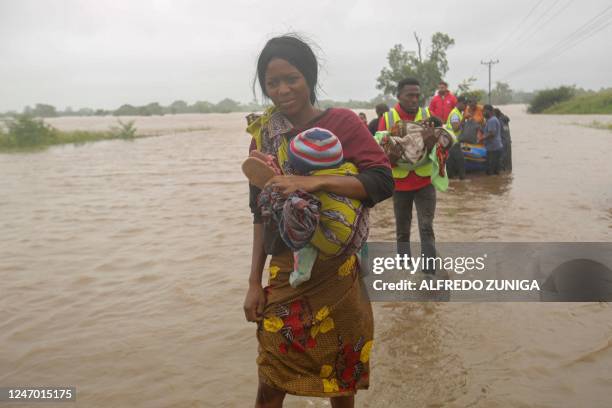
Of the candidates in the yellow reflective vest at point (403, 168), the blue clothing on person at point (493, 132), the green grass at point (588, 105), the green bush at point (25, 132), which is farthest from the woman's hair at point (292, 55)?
the green grass at point (588, 105)

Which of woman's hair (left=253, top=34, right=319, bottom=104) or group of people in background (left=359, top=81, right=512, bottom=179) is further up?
woman's hair (left=253, top=34, right=319, bottom=104)

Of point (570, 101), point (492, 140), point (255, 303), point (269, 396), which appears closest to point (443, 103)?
point (492, 140)

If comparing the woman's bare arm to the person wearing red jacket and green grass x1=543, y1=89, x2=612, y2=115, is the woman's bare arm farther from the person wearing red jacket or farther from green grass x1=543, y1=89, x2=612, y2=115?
green grass x1=543, y1=89, x2=612, y2=115

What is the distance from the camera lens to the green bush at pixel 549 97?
5616 cm

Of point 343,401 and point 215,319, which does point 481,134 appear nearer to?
point 215,319

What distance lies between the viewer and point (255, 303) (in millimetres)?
1988

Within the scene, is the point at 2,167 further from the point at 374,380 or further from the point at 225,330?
the point at 374,380

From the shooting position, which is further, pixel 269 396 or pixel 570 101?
pixel 570 101

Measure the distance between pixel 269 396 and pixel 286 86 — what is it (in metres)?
1.21

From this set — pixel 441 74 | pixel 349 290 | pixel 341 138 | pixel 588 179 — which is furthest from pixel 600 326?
pixel 441 74

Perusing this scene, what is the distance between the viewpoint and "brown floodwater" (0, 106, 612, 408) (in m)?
2.92

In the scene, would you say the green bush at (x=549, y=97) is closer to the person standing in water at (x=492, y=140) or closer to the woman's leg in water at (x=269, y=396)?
the person standing in water at (x=492, y=140)


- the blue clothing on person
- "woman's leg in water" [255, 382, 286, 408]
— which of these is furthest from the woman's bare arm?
the blue clothing on person

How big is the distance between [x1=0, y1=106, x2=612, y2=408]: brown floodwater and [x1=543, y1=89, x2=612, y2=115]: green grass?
41276mm
